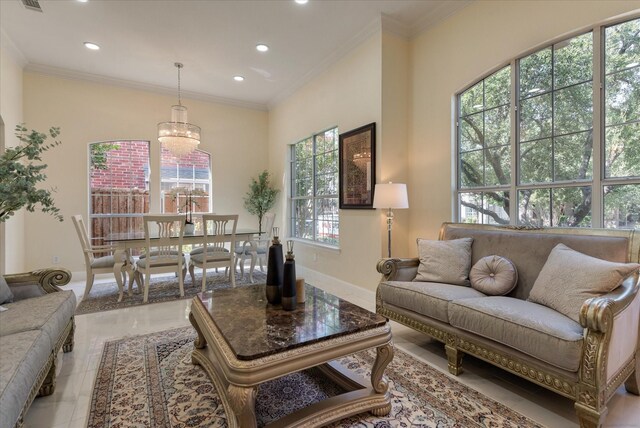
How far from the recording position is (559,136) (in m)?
2.70

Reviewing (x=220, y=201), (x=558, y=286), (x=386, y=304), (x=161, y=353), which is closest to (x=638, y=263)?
(x=558, y=286)

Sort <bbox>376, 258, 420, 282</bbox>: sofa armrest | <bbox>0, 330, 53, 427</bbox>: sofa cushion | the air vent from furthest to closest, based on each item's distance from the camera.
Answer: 1. the air vent
2. <bbox>376, 258, 420, 282</bbox>: sofa armrest
3. <bbox>0, 330, 53, 427</bbox>: sofa cushion

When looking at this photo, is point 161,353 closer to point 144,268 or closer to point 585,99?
point 144,268

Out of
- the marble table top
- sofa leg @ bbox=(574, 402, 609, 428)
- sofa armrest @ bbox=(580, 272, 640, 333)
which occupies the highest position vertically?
sofa armrest @ bbox=(580, 272, 640, 333)

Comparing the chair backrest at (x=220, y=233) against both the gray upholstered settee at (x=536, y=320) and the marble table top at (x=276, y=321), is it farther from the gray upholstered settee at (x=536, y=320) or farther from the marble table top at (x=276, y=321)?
the gray upholstered settee at (x=536, y=320)

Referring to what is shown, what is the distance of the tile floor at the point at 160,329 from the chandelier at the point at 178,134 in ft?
8.13

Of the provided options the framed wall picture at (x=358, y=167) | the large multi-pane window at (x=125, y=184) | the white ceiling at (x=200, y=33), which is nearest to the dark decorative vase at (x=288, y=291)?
the framed wall picture at (x=358, y=167)

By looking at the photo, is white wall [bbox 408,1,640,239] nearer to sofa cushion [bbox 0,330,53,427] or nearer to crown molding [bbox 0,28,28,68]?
sofa cushion [bbox 0,330,53,427]

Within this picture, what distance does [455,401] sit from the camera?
193 centimetres

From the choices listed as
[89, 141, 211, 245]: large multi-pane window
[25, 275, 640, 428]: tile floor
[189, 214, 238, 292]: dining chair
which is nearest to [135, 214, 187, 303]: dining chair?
[189, 214, 238, 292]: dining chair

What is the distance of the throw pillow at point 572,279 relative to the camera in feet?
6.00

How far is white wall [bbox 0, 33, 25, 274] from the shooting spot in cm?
404

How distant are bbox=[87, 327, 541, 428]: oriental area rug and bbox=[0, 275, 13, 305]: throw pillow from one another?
31.8 inches

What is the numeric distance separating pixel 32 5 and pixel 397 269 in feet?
15.5
